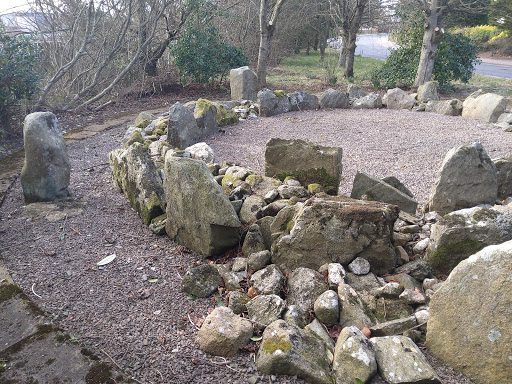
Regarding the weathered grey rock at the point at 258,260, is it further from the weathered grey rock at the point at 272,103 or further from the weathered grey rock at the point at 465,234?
the weathered grey rock at the point at 272,103

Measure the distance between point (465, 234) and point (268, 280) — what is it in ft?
4.91

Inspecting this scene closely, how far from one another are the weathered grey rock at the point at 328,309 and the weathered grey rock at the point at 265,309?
0.23m

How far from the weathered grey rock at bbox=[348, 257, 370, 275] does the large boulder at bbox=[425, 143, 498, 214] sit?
5.67ft

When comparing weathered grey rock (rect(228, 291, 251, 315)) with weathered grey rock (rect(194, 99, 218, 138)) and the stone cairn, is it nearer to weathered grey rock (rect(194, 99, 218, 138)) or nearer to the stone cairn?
the stone cairn

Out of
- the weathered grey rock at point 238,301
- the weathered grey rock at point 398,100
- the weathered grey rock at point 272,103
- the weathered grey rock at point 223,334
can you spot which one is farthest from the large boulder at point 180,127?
the weathered grey rock at point 398,100

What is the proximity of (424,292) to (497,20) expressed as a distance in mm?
29504

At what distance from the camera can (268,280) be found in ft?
10.2

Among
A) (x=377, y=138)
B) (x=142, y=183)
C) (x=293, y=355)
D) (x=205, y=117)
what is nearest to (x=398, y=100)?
(x=377, y=138)

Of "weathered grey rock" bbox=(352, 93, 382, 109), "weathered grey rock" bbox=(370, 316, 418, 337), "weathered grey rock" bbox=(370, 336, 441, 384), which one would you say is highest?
"weathered grey rock" bbox=(370, 336, 441, 384)

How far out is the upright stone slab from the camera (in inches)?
177

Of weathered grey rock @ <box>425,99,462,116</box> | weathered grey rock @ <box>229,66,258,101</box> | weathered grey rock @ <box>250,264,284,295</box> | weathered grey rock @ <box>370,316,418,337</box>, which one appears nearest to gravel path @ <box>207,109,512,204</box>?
weathered grey rock @ <box>425,99,462,116</box>

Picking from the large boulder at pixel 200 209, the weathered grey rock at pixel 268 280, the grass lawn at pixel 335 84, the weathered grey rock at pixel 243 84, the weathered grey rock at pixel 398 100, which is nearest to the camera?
the weathered grey rock at pixel 268 280

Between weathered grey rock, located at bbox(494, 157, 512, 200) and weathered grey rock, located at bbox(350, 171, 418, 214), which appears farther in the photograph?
weathered grey rock, located at bbox(494, 157, 512, 200)

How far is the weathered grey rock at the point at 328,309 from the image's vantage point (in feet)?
8.98
